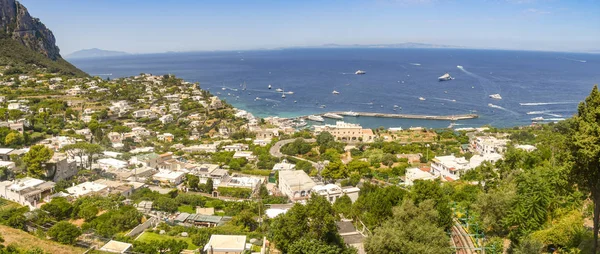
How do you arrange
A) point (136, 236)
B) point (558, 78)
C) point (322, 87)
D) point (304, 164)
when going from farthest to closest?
point (558, 78) → point (322, 87) → point (304, 164) → point (136, 236)

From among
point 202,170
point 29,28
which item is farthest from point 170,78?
point 202,170

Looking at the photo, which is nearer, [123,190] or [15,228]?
[15,228]

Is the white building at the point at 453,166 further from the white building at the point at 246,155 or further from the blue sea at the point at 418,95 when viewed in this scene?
the blue sea at the point at 418,95

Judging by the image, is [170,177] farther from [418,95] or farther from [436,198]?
[418,95]

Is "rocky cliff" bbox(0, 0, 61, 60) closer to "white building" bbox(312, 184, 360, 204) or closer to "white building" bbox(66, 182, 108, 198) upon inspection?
"white building" bbox(66, 182, 108, 198)

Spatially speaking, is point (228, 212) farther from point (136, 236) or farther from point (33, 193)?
point (33, 193)

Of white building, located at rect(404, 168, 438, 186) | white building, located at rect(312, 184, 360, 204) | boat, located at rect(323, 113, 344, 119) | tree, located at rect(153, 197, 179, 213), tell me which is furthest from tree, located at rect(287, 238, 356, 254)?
boat, located at rect(323, 113, 344, 119)
